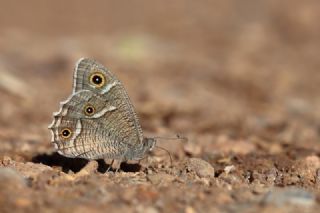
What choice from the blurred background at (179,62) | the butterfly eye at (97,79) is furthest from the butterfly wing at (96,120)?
the blurred background at (179,62)

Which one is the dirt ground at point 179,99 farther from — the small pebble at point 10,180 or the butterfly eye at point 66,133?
the butterfly eye at point 66,133

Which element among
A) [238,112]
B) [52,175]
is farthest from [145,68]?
[52,175]

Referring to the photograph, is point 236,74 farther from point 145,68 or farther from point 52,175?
point 52,175

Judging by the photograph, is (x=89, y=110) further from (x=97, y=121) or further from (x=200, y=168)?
(x=200, y=168)

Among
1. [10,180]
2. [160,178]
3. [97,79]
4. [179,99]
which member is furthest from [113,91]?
[179,99]

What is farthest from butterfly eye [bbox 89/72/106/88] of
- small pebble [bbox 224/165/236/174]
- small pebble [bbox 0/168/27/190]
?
small pebble [bbox 0/168/27/190]

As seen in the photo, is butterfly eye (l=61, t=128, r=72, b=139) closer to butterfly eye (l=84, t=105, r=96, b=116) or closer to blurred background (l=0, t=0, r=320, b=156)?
butterfly eye (l=84, t=105, r=96, b=116)
